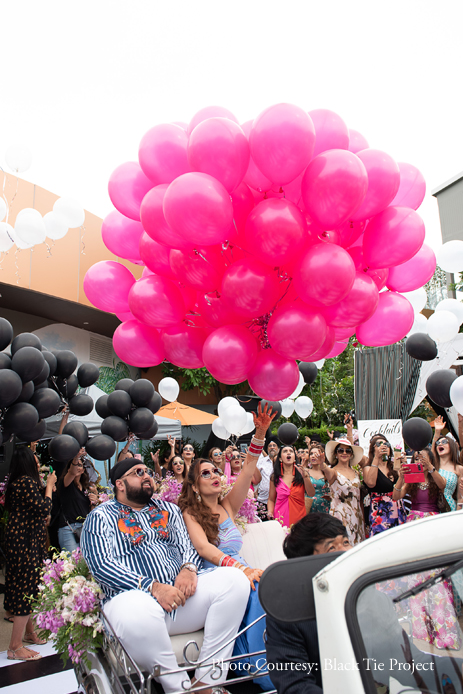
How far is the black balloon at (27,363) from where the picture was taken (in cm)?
425

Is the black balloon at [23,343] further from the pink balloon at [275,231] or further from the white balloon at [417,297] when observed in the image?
the white balloon at [417,297]

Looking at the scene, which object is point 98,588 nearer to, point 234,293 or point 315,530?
point 315,530

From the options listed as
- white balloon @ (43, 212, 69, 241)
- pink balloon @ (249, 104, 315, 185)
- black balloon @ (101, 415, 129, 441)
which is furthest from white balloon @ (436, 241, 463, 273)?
black balloon @ (101, 415, 129, 441)

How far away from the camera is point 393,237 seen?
2383 millimetres

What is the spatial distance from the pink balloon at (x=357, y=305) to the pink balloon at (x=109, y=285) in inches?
48.4

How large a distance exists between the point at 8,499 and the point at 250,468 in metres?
2.46

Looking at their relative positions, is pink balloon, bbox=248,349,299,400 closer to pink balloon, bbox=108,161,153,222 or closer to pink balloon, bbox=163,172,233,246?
pink balloon, bbox=163,172,233,246

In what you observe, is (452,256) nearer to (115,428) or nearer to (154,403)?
(154,403)

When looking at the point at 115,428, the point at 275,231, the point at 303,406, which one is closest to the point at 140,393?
the point at 115,428

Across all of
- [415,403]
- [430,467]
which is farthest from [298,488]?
[415,403]

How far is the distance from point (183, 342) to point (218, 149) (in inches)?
47.8

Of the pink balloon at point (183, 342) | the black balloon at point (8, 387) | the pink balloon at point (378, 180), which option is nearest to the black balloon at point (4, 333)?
the black balloon at point (8, 387)

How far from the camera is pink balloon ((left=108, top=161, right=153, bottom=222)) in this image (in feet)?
A: 8.73

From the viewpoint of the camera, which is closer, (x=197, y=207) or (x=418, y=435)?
(x=197, y=207)
